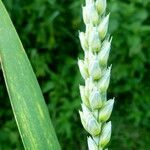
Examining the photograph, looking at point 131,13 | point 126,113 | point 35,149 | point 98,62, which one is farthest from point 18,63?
point 126,113

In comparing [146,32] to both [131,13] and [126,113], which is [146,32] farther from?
[126,113]

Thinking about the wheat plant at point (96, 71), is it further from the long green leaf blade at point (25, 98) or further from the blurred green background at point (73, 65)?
the blurred green background at point (73, 65)

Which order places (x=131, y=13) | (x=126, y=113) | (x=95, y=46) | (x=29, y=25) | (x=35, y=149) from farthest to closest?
(x=126, y=113)
(x=29, y=25)
(x=131, y=13)
(x=35, y=149)
(x=95, y=46)

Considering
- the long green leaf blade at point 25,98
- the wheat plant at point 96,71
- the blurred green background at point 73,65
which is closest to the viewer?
the wheat plant at point 96,71

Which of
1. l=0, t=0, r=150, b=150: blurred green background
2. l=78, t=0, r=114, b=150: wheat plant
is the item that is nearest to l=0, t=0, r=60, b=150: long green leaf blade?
l=78, t=0, r=114, b=150: wheat plant

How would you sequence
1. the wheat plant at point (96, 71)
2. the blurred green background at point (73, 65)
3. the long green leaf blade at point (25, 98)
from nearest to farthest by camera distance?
1. the wheat plant at point (96, 71)
2. the long green leaf blade at point (25, 98)
3. the blurred green background at point (73, 65)

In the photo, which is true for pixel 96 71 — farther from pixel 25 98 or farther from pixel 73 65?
pixel 73 65

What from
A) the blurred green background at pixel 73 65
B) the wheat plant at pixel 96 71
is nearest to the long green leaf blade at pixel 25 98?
the wheat plant at pixel 96 71

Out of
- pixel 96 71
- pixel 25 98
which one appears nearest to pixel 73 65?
pixel 25 98
